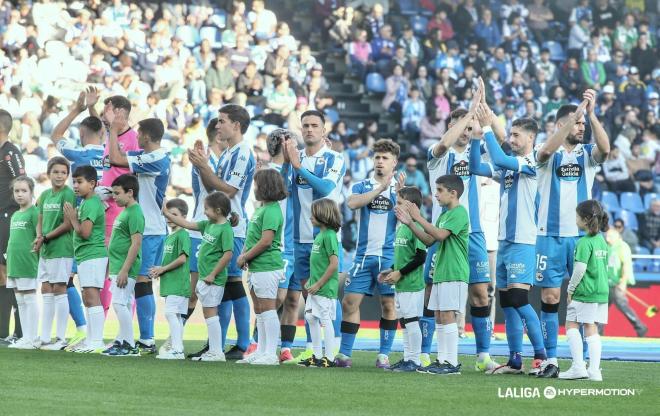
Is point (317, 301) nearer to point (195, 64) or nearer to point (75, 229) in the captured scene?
point (75, 229)

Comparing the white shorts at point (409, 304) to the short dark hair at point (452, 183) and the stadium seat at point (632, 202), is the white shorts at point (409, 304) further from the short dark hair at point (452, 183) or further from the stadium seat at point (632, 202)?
the stadium seat at point (632, 202)

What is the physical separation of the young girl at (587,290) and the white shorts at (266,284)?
8.39ft

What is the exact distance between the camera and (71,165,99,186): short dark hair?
11.5 metres

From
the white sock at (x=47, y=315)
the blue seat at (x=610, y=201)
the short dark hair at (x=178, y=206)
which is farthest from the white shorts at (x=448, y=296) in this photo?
the blue seat at (x=610, y=201)

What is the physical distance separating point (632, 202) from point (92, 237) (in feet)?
49.7

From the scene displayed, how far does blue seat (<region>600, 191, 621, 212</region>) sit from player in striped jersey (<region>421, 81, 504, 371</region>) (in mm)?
12924

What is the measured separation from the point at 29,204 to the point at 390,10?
1651 centimetres

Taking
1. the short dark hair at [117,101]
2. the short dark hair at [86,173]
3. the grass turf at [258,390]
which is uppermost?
the short dark hair at [117,101]

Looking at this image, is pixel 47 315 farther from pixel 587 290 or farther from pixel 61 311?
pixel 587 290

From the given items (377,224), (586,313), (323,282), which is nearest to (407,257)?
(377,224)

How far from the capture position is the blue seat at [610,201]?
2373cm

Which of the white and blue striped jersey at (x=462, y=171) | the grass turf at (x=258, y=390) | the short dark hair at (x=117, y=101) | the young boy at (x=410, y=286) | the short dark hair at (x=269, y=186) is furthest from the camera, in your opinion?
the short dark hair at (x=117, y=101)

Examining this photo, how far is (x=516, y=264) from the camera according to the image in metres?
10.7

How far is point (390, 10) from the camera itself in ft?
90.4
